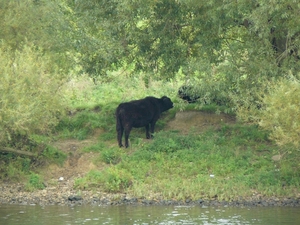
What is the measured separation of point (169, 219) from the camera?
17578 mm

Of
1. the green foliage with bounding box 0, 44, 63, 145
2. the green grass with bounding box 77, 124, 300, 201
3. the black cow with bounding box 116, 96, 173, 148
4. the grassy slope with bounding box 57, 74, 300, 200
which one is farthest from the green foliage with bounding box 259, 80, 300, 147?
the green foliage with bounding box 0, 44, 63, 145

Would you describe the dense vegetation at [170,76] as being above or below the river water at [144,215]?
above

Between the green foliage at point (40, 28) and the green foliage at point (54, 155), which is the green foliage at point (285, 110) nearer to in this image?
the green foliage at point (40, 28)

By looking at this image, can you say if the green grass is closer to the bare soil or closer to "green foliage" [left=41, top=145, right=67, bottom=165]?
the bare soil

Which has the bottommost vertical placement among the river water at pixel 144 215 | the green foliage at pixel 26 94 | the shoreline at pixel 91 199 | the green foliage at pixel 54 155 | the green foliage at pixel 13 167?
the river water at pixel 144 215

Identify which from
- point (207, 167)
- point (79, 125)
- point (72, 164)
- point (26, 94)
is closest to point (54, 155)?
point (72, 164)

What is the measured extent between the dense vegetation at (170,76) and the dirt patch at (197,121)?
0.49 m

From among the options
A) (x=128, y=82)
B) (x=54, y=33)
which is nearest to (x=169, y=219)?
(x=54, y=33)

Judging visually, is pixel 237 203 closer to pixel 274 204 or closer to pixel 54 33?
pixel 274 204

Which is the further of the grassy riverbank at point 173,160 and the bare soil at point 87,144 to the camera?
the bare soil at point 87,144

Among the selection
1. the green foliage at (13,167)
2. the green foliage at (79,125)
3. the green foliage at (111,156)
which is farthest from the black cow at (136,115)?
the green foliage at (13,167)

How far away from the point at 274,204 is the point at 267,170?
5.82 feet

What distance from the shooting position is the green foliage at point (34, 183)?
21.4 meters

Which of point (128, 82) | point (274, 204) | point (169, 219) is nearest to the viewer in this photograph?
point (169, 219)
